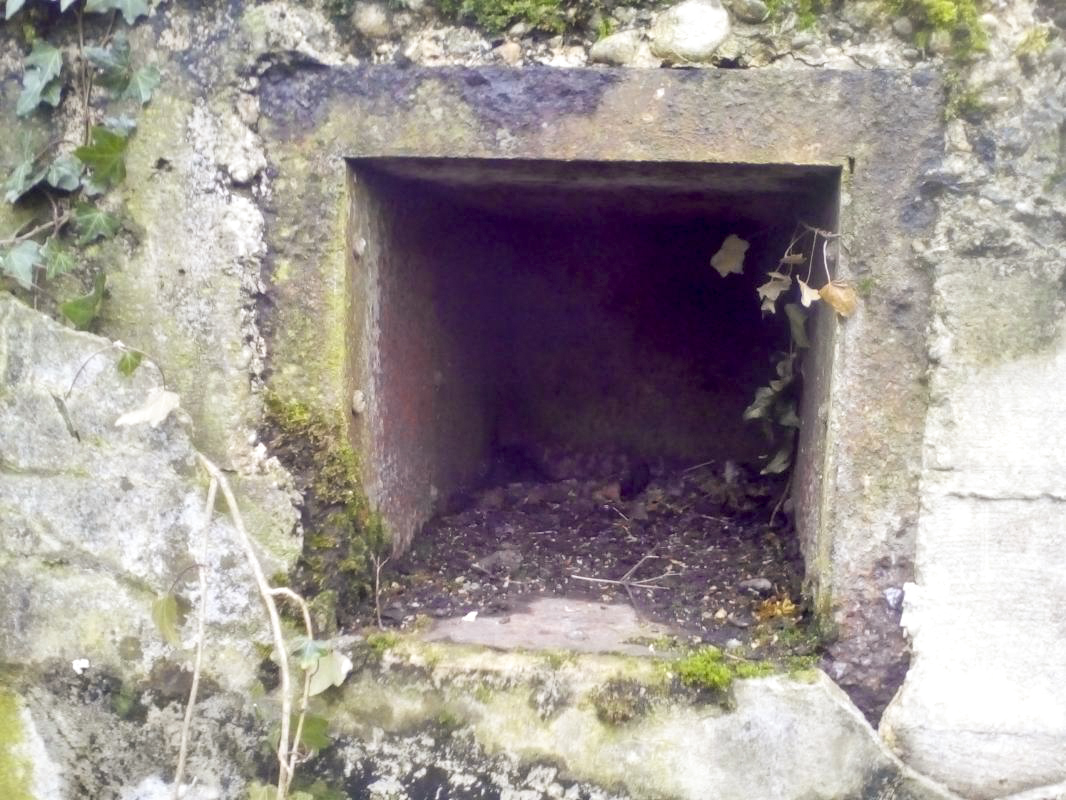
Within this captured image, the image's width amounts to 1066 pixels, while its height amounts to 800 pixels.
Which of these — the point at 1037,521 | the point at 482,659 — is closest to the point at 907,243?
the point at 1037,521

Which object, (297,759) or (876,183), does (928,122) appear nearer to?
(876,183)

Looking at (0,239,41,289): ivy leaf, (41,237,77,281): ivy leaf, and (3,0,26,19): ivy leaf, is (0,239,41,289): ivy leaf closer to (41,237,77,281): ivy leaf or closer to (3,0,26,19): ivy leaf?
(41,237,77,281): ivy leaf

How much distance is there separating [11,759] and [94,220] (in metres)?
0.95

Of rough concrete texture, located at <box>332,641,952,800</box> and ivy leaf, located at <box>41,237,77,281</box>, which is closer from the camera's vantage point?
rough concrete texture, located at <box>332,641,952,800</box>

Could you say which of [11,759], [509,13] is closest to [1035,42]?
[509,13]

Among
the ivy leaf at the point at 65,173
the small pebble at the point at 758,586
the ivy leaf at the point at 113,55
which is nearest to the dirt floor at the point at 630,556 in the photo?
the small pebble at the point at 758,586

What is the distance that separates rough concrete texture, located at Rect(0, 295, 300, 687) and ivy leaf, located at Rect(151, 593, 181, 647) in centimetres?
3

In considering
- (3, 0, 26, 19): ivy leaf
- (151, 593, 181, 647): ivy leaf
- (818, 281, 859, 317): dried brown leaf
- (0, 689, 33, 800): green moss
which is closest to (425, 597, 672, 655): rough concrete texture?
(151, 593, 181, 647): ivy leaf

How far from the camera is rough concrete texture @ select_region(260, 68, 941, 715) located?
131 cm

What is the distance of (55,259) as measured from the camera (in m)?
1.43

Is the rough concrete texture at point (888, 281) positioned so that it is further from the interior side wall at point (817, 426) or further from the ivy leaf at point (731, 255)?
the ivy leaf at point (731, 255)

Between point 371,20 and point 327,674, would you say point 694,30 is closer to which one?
point 371,20

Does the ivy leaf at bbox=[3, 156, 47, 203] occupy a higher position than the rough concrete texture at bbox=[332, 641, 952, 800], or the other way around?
the ivy leaf at bbox=[3, 156, 47, 203]

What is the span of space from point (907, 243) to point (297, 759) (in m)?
1.26
